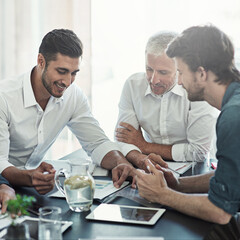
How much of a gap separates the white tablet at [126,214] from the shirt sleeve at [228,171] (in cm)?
21

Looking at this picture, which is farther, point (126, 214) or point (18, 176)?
point (18, 176)

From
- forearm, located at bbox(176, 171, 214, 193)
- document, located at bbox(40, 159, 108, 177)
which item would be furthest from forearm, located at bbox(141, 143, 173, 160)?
forearm, located at bbox(176, 171, 214, 193)

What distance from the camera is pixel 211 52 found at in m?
1.66

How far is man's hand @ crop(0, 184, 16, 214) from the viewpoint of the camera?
4.91ft

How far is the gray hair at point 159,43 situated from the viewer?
92.4 inches

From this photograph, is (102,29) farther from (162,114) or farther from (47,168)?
(47,168)

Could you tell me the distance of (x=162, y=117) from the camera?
8.32 ft

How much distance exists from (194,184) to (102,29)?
202 cm

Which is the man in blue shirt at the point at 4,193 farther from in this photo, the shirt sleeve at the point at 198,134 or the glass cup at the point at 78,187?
the shirt sleeve at the point at 198,134

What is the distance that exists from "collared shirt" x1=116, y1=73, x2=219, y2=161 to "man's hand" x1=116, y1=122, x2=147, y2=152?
7cm

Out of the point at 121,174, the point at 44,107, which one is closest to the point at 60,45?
the point at 44,107

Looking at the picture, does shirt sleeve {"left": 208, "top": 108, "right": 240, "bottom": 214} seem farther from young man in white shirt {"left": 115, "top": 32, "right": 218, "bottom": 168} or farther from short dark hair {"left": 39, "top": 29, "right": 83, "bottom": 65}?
short dark hair {"left": 39, "top": 29, "right": 83, "bottom": 65}

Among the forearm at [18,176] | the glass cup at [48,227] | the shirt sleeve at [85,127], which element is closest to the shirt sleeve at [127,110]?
the shirt sleeve at [85,127]

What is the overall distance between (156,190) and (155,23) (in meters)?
2.05
